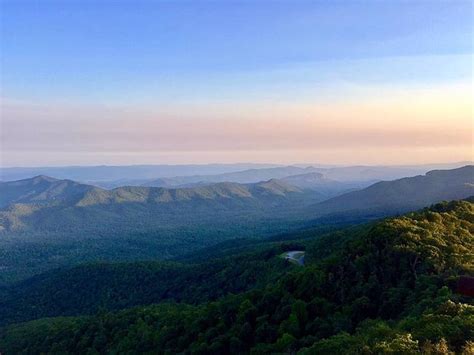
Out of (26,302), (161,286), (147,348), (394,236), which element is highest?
(394,236)

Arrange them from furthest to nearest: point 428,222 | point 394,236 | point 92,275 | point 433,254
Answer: point 92,275, point 428,222, point 394,236, point 433,254

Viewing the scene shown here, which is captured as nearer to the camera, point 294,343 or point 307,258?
point 294,343

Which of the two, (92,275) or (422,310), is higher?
(422,310)

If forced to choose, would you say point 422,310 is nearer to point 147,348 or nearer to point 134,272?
point 147,348

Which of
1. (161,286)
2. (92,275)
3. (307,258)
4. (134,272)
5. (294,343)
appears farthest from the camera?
(92,275)

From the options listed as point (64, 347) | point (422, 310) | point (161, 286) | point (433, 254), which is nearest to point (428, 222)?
point (433, 254)

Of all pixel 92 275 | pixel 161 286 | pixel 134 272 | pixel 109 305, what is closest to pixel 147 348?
pixel 161 286

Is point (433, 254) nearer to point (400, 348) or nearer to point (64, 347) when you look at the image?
point (400, 348)
